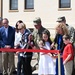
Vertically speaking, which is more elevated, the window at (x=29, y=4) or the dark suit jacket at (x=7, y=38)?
the window at (x=29, y=4)

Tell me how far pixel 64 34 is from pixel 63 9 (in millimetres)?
17056

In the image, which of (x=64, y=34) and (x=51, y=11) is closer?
(x=64, y=34)

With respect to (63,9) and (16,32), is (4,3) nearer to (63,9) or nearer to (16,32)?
(63,9)

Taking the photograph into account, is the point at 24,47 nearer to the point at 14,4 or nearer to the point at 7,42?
the point at 7,42

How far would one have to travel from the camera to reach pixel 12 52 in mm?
10305

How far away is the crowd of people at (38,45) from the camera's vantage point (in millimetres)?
8691

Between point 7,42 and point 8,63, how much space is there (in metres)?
0.70

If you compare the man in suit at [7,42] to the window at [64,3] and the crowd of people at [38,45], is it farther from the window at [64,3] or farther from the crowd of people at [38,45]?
the window at [64,3]

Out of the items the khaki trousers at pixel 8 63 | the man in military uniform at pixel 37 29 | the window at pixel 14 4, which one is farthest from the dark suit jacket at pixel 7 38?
the window at pixel 14 4

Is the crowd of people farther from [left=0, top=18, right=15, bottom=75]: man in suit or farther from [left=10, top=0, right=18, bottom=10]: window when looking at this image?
[left=10, top=0, right=18, bottom=10]: window

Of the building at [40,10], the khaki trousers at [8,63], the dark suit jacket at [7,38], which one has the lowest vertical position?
the khaki trousers at [8,63]

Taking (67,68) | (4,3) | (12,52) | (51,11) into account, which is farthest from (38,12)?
(67,68)

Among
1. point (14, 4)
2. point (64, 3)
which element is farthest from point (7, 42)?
point (14, 4)

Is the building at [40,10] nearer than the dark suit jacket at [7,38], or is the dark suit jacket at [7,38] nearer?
the dark suit jacket at [7,38]
